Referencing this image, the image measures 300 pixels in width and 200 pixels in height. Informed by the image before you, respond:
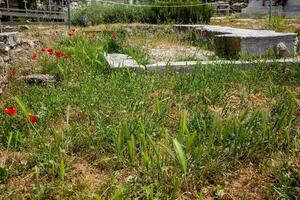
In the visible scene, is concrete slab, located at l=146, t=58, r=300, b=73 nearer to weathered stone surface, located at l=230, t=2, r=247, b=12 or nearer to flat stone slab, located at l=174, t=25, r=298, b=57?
flat stone slab, located at l=174, t=25, r=298, b=57

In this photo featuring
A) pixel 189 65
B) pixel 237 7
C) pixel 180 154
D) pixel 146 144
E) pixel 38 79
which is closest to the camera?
pixel 180 154

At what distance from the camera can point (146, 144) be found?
2775mm

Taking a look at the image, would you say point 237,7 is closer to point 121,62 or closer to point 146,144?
point 121,62

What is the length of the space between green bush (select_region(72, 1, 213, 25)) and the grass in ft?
25.5

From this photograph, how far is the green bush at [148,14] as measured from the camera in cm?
1157

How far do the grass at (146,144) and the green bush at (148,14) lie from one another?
25.5 ft

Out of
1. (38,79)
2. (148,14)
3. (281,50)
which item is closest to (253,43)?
(281,50)

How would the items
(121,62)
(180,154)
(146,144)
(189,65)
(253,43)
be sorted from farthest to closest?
(253,43) → (121,62) → (189,65) → (146,144) → (180,154)

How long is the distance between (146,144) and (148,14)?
9596 mm

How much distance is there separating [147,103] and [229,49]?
10.9ft

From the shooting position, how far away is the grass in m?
2.45

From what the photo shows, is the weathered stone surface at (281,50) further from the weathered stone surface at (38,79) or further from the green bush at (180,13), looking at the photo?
the green bush at (180,13)

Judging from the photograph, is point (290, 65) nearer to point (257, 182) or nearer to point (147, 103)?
point (147, 103)

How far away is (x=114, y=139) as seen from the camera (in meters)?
2.88
